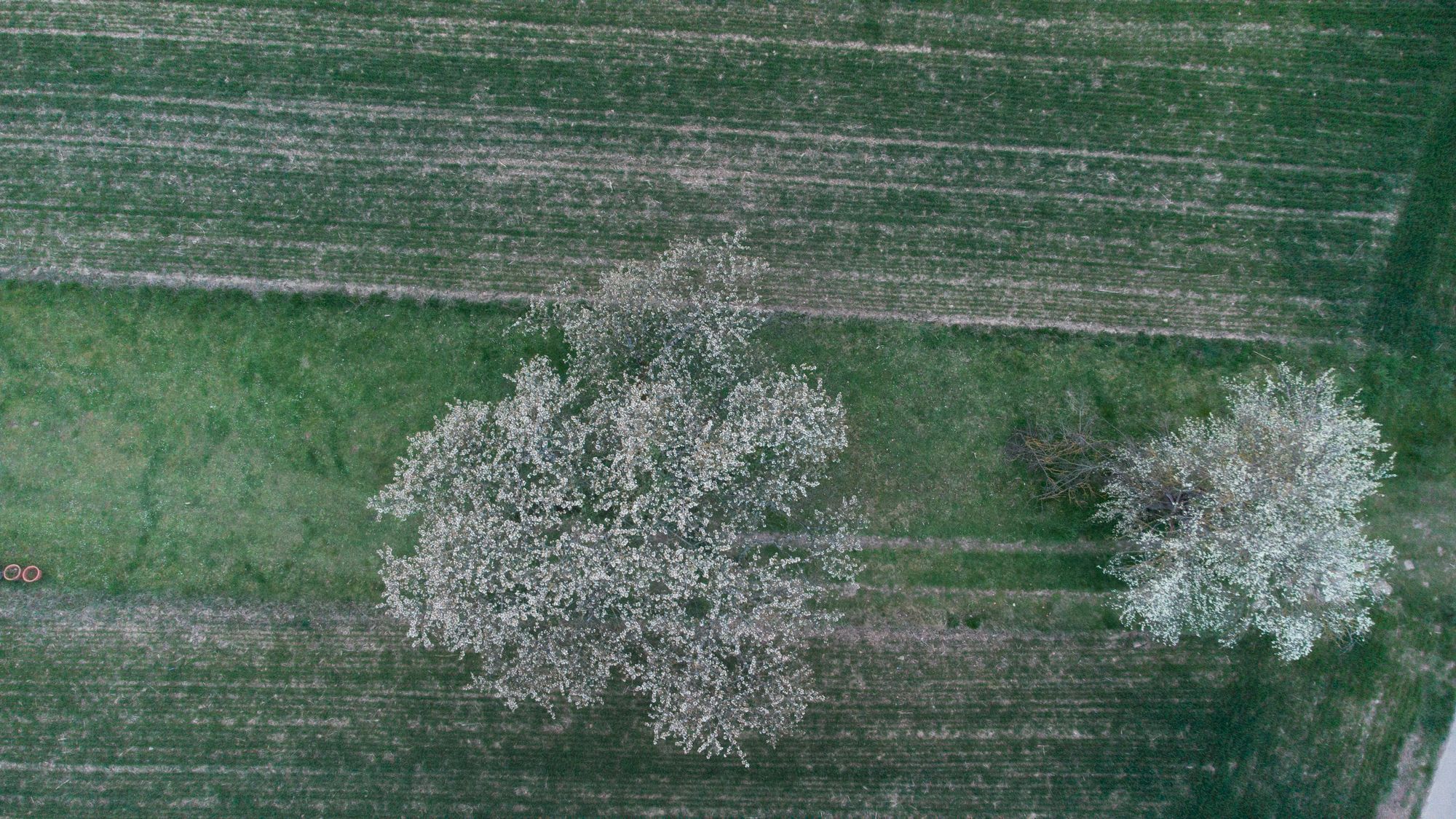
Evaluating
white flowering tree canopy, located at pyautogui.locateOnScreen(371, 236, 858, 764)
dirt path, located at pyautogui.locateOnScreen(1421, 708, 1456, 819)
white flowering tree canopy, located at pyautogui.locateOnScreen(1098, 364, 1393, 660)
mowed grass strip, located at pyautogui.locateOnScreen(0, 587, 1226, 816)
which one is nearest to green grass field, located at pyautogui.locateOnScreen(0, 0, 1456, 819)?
mowed grass strip, located at pyautogui.locateOnScreen(0, 587, 1226, 816)

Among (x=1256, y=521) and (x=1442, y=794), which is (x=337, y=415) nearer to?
(x=1256, y=521)

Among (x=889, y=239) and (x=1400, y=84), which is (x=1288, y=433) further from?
(x=1400, y=84)

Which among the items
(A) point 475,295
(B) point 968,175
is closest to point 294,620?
(A) point 475,295

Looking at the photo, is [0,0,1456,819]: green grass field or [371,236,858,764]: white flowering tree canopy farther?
[0,0,1456,819]: green grass field

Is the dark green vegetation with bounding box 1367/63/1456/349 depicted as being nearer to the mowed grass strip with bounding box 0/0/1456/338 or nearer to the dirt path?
the mowed grass strip with bounding box 0/0/1456/338

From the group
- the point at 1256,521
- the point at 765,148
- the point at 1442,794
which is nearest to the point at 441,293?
the point at 765,148

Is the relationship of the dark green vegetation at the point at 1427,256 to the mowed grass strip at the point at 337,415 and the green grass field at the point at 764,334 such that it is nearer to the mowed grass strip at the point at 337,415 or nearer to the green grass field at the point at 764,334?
the green grass field at the point at 764,334

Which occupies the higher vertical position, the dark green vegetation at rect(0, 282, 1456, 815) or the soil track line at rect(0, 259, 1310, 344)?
the soil track line at rect(0, 259, 1310, 344)
